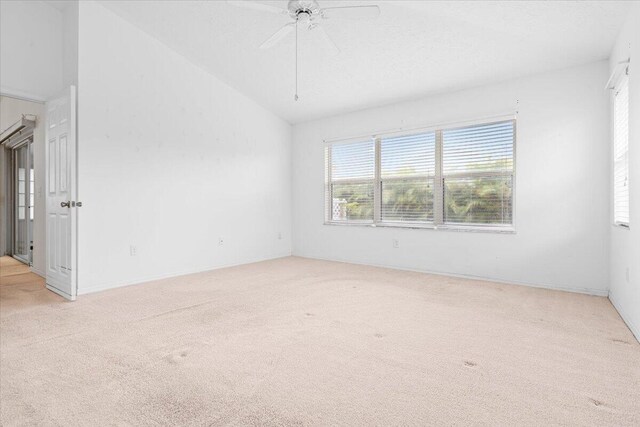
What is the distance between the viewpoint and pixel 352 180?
5898mm

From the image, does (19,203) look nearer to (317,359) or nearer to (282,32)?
(282,32)

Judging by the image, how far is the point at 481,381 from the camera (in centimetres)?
186

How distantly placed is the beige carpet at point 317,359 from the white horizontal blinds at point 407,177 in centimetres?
170

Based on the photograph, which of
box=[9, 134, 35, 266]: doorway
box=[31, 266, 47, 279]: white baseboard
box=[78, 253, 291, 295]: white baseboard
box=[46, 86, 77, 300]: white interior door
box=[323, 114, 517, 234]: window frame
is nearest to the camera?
box=[46, 86, 77, 300]: white interior door

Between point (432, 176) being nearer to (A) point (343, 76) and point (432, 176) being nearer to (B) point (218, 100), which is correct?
(A) point (343, 76)

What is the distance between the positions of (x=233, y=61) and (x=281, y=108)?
4.55 ft

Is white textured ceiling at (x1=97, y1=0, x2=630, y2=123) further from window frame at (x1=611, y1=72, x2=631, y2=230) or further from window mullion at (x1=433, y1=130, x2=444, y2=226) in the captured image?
window mullion at (x1=433, y1=130, x2=444, y2=226)

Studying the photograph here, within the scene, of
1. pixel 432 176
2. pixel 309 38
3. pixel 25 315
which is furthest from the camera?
pixel 432 176

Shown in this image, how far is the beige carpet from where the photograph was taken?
5.25 ft

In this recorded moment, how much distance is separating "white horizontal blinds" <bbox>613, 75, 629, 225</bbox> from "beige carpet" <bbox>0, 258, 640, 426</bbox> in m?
0.96

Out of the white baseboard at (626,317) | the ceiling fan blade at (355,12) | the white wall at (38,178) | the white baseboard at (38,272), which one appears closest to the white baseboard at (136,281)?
the white baseboard at (38,272)

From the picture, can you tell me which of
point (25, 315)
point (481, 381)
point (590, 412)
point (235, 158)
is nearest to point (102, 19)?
point (235, 158)

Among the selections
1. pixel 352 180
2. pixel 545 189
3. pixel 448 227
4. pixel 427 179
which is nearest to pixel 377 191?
pixel 352 180

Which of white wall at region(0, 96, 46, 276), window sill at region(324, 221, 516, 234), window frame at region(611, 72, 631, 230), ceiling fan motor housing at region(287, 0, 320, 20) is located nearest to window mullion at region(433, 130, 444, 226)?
window sill at region(324, 221, 516, 234)
